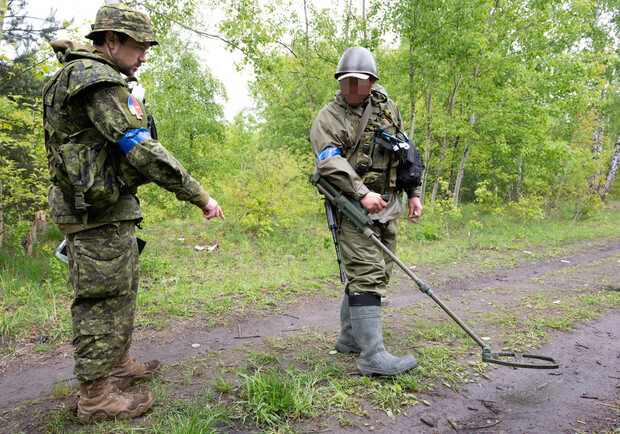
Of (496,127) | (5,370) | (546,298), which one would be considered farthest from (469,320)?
(496,127)

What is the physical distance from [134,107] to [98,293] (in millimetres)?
1100

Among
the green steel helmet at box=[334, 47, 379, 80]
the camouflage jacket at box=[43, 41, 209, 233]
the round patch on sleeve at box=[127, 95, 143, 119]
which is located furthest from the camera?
the green steel helmet at box=[334, 47, 379, 80]

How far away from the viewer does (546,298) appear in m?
4.67

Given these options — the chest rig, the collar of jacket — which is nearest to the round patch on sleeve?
the collar of jacket

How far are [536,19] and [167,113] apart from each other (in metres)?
10.4

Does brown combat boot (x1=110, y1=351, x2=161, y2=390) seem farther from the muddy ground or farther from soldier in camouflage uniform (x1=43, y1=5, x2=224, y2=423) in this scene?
the muddy ground

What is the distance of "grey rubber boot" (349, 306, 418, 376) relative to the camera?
2578mm

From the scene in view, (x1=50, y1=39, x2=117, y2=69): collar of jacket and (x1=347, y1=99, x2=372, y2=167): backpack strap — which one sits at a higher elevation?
(x1=50, y1=39, x2=117, y2=69): collar of jacket

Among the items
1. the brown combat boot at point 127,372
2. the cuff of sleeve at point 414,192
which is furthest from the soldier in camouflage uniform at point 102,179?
the cuff of sleeve at point 414,192

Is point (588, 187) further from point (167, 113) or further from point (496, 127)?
point (167, 113)

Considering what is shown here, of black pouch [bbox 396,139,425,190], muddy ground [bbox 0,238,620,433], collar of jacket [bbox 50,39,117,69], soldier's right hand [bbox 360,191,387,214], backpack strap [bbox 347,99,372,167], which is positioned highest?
collar of jacket [bbox 50,39,117,69]

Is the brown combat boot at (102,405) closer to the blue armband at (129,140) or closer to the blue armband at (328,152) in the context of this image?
the blue armband at (129,140)

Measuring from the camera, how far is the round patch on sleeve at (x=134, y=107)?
2043 mm

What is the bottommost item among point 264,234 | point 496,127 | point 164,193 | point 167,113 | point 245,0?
point 264,234
